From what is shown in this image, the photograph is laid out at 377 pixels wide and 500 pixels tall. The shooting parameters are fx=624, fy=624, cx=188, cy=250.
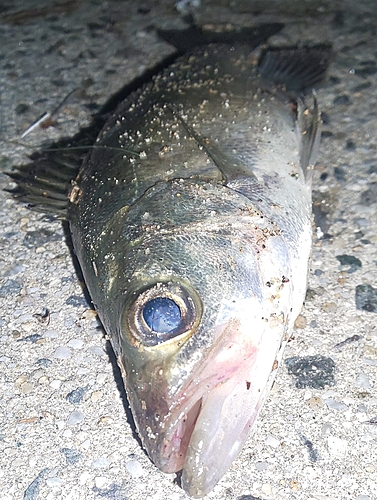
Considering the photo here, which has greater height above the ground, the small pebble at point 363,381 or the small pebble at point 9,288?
the small pebble at point 9,288

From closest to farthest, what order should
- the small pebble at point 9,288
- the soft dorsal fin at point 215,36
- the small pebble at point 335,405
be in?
the small pebble at point 335,405, the small pebble at point 9,288, the soft dorsal fin at point 215,36

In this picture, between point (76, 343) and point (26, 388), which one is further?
point (76, 343)

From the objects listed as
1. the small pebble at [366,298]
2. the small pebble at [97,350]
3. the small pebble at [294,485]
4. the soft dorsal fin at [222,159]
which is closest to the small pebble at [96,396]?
the small pebble at [97,350]

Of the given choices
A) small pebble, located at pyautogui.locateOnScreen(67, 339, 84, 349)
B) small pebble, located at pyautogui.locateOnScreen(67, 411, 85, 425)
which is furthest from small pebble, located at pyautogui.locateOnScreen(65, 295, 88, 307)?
small pebble, located at pyautogui.locateOnScreen(67, 411, 85, 425)

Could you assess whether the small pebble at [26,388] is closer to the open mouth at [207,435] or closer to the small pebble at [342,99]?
the open mouth at [207,435]

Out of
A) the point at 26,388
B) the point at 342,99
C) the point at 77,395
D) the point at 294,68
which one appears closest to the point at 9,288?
the point at 26,388

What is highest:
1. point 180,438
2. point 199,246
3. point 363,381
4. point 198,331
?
point 199,246

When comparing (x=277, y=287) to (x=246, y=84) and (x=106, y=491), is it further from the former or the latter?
(x=246, y=84)

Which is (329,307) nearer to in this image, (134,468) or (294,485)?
(294,485)
